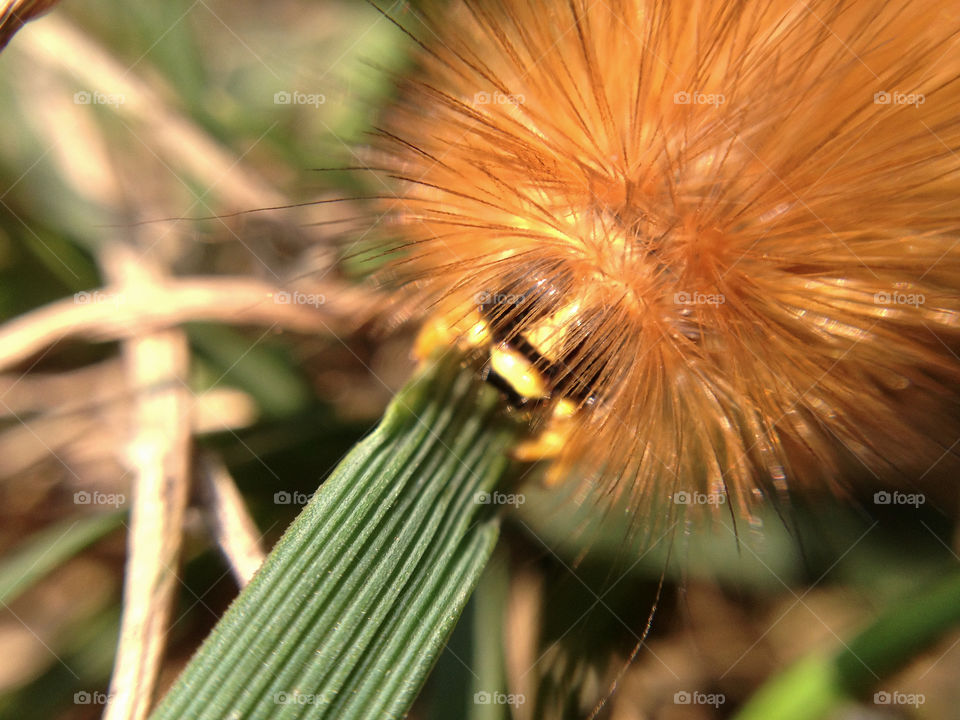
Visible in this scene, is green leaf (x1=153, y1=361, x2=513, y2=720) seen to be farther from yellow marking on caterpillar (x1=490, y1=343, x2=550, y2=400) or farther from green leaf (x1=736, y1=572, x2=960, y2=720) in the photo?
green leaf (x1=736, y1=572, x2=960, y2=720)

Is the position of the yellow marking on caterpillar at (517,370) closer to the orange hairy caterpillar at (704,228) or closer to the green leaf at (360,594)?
the orange hairy caterpillar at (704,228)

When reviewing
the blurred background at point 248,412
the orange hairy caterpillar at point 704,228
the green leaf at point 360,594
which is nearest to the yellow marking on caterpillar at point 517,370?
the orange hairy caterpillar at point 704,228

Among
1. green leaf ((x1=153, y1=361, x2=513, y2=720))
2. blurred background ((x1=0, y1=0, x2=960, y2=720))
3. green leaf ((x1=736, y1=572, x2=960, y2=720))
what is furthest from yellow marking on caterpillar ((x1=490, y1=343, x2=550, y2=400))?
green leaf ((x1=736, y1=572, x2=960, y2=720))

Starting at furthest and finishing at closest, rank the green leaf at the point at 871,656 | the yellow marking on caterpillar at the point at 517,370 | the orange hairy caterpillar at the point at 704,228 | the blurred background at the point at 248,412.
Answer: the blurred background at the point at 248,412, the green leaf at the point at 871,656, the yellow marking on caterpillar at the point at 517,370, the orange hairy caterpillar at the point at 704,228

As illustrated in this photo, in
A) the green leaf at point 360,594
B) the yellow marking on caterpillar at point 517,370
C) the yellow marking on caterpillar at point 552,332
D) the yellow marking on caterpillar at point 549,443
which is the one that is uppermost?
the yellow marking on caterpillar at point 552,332

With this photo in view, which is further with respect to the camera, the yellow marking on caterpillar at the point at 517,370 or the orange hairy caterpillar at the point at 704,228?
the yellow marking on caterpillar at the point at 517,370

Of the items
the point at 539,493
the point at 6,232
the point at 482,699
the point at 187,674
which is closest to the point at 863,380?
the point at 539,493
